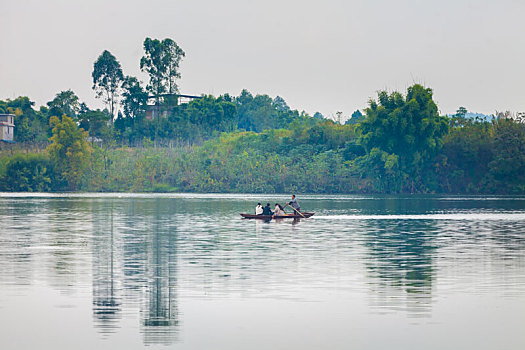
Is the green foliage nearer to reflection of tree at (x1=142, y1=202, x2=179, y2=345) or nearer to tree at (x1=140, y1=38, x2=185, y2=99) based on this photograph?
tree at (x1=140, y1=38, x2=185, y2=99)

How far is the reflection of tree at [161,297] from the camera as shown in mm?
12273

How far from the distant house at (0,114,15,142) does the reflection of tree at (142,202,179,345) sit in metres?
77.3

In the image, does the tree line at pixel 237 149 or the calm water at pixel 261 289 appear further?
the tree line at pixel 237 149

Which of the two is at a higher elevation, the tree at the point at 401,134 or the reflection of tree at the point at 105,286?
the tree at the point at 401,134

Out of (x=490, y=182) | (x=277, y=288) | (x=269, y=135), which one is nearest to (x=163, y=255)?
(x=277, y=288)

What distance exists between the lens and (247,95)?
13350cm

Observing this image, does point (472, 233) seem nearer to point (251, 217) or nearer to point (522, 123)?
point (251, 217)

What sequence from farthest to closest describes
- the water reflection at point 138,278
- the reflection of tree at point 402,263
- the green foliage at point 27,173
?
the green foliage at point 27,173, the reflection of tree at point 402,263, the water reflection at point 138,278

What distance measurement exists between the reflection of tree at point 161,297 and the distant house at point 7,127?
77.3 m

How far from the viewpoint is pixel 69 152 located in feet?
292

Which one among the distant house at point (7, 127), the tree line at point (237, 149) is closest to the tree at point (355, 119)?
the tree line at point (237, 149)

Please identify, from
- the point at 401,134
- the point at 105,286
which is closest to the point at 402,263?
the point at 105,286

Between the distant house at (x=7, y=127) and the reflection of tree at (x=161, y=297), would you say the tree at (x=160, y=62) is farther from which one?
the reflection of tree at (x=161, y=297)

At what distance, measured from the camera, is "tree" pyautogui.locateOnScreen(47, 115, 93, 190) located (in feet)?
293
